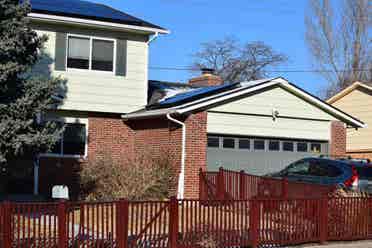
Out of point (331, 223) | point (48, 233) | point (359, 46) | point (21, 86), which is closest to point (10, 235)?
point (48, 233)

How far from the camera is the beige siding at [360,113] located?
32406 millimetres

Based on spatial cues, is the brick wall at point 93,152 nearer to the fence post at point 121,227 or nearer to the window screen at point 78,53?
the window screen at point 78,53

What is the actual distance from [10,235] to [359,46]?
1713 inches

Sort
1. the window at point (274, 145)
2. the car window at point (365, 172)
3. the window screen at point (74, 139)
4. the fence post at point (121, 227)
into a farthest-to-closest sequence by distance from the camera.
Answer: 1. the window at point (274, 145)
2. the window screen at point (74, 139)
3. the car window at point (365, 172)
4. the fence post at point (121, 227)

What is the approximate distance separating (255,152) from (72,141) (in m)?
6.08

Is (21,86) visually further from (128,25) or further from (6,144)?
(128,25)

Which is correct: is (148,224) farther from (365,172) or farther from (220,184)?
(220,184)

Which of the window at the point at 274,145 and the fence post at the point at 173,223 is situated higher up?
the window at the point at 274,145

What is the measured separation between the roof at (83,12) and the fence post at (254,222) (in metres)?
11.1

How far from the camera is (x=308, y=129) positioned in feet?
77.2

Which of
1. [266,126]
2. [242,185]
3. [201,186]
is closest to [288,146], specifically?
[266,126]

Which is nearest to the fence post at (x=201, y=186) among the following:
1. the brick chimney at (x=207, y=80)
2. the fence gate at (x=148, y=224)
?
the brick chimney at (x=207, y=80)

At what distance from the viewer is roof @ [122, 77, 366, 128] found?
20844mm

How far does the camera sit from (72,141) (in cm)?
2233
